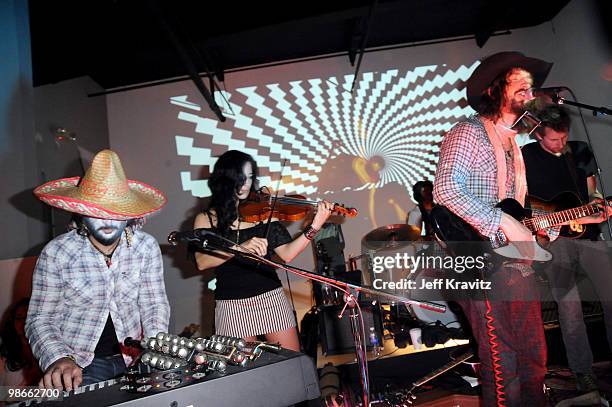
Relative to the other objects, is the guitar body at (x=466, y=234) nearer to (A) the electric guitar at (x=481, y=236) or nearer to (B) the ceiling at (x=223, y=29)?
(A) the electric guitar at (x=481, y=236)

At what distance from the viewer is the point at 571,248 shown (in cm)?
280

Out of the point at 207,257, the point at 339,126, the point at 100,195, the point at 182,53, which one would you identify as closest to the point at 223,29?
the point at 182,53

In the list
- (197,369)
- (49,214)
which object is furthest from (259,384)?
(49,214)

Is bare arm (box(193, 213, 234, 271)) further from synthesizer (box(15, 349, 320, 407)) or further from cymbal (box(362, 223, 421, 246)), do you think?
cymbal (box(362, 223, 421, 246))

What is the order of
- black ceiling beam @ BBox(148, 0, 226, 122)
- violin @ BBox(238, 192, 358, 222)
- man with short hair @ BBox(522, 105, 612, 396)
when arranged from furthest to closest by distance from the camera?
black ceiling beam @ BBox(148, 0, 226, 122)
violin @ BBox(238, 192, 358, 222)
man with short hair @ BBox(522, 105, 612, 396)

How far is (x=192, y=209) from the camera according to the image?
589 centimetres

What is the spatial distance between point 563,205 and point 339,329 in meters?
2.31

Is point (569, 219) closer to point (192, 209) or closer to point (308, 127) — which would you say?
point (308, 127)

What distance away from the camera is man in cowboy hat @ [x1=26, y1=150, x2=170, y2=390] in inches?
76.6

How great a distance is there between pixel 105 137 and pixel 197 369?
552 centimetres

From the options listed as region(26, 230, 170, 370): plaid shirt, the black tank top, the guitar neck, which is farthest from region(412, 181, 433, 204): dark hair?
region(26, 230, 170, 370): plaid shirt

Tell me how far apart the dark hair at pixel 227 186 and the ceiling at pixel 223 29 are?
175cm

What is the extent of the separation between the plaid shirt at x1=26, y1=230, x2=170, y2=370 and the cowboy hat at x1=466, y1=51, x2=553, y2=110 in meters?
2.05

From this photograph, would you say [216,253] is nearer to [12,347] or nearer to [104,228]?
[104,228]
